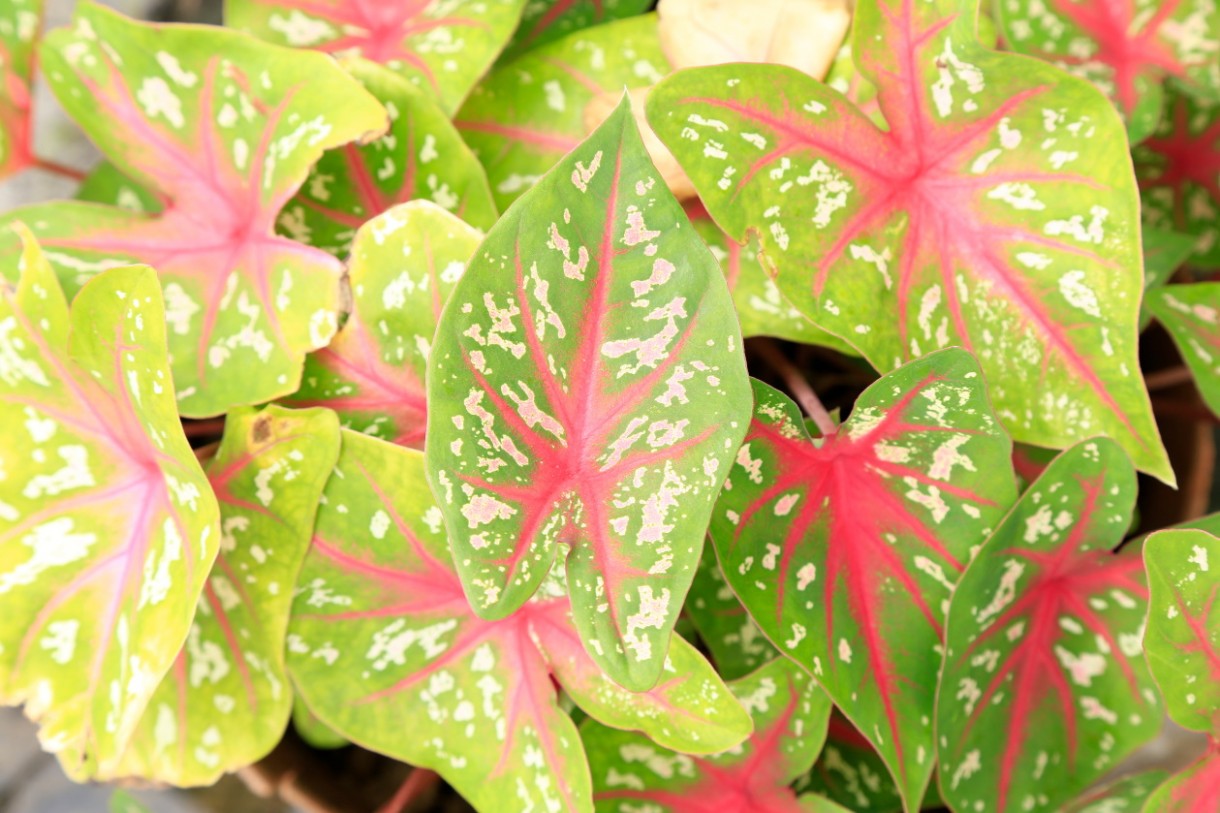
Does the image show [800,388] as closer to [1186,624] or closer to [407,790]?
[1186,624]

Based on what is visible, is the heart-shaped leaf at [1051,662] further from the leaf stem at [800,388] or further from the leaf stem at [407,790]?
the leaf stem at [407,790]

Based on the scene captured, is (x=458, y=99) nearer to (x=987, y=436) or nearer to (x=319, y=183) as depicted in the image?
(x=319, y=183)

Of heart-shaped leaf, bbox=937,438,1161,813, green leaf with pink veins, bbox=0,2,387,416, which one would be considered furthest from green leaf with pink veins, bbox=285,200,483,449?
heart-shaped leaf, bbox=937,438,1161,813

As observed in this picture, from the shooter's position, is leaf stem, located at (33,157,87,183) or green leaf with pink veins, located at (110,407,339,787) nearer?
green leaf with pink veins, located at (110,407,339,787)

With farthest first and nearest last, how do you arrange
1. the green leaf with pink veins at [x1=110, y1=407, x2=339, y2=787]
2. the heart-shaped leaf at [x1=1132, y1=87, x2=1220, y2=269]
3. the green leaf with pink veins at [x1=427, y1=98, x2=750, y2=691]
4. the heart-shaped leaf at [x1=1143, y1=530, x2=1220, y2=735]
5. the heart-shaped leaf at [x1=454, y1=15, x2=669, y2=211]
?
1. the heart-shaped leaf at [x1=1132, y1=87, x2=1220, y2=269]
2. the heart-shaped leaf at [x1=454, y1=15, x2=669, y2=211]
3. the green leaf with pink veins at [x1=110, y1=407, x2=339, y2=787]
4. the heart-shaped leaf at [x1=1143, y1=530, x2=1220, y2=735]
5. the green leaf with pink veins at [x1=427, y1=98, x2=750, y2=691]

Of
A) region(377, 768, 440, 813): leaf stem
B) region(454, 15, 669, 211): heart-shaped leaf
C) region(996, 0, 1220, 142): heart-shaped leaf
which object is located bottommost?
region(377, 768, 440, 813): leaf stem

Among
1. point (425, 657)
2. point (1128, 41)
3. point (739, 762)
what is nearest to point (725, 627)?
point (739, 762)

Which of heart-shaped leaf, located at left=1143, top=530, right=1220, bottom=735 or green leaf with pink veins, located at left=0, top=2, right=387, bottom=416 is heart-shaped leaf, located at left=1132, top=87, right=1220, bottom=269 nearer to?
heart-shaped leaf, located at left=1143, top=530, right=1220, bottom=735

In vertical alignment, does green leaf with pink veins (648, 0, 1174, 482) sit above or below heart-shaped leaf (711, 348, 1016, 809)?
above
